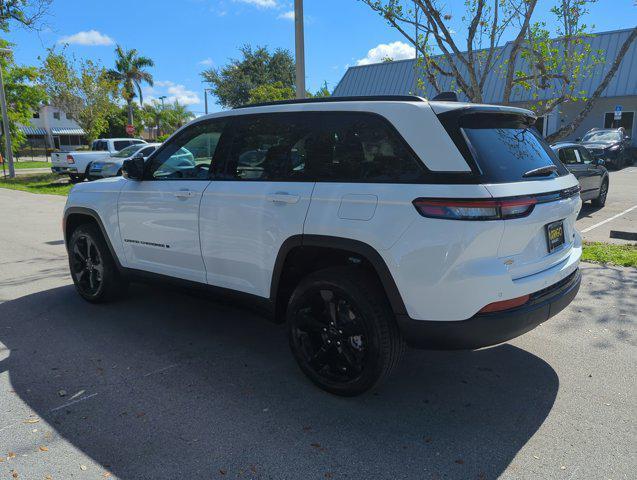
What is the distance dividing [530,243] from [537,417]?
1.08 metres

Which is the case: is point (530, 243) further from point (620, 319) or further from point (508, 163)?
point (620, 319)

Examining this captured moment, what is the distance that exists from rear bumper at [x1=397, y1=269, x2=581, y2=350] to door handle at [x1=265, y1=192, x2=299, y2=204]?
106 cm

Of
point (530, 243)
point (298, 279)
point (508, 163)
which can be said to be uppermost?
point (508, 163)

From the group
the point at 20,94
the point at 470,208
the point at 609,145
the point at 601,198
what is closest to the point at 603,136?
the point at 609,145

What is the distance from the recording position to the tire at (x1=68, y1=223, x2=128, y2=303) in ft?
16.7

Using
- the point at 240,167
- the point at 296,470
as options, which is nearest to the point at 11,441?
the point at 296,470

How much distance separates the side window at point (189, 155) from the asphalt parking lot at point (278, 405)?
141 cm

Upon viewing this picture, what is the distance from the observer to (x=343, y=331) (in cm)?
330

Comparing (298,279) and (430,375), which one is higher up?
(298,279)

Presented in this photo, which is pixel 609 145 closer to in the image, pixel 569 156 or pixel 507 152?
pixel 569 156

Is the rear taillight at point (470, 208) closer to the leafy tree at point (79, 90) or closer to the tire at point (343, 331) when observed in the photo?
the tire at point (343, 331)

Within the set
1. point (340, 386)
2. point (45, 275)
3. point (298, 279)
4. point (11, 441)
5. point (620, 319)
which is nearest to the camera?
point (11, 441)

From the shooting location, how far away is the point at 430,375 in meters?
3.73

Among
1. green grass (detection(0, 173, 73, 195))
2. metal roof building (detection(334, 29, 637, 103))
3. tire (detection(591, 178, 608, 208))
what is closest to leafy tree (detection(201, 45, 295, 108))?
metal roof building (detection(334, 29, 637, 103))
